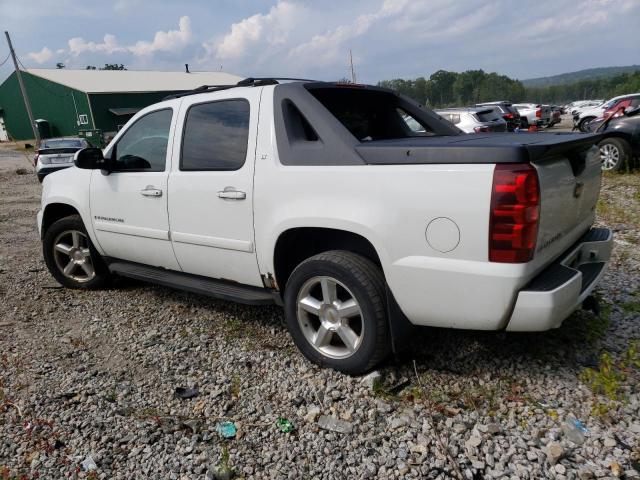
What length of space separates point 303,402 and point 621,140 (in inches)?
360

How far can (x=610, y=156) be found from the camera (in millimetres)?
9492

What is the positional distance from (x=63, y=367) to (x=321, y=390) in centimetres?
185

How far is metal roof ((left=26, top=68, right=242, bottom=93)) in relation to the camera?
3825 centimetres

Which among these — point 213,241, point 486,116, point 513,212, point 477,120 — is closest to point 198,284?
point 213,241

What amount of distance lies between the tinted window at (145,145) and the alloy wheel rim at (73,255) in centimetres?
109

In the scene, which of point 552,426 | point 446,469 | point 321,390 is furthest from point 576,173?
point 321,390

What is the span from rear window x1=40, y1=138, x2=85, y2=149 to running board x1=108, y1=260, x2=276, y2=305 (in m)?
13.2

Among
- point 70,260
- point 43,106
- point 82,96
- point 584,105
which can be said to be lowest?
point 584,105

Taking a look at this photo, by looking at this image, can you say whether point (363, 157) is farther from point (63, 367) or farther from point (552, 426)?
point (63, 367)

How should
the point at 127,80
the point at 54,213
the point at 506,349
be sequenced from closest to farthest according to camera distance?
the point at 506,349, the point at 54,213, the point at 127,80

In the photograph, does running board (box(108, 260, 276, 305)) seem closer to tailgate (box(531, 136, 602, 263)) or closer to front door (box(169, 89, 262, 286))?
front door (box(169, 89, 262, 286))

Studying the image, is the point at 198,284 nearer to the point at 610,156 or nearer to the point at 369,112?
the point at 369,112

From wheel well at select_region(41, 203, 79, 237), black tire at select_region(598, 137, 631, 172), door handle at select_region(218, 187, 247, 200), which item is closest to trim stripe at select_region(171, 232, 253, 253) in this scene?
door handle at select_region(218, 187, 247, 200)

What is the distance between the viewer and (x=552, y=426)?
2.49m
